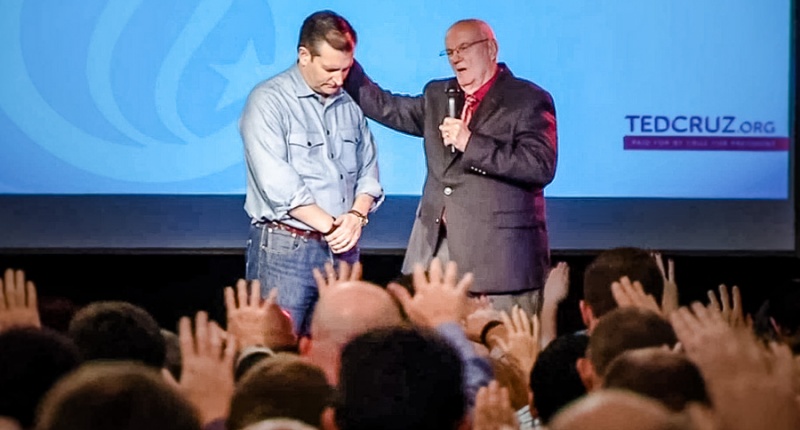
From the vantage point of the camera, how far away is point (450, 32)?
3.54 metres

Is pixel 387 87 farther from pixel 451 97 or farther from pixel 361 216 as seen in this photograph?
pixel 361 216

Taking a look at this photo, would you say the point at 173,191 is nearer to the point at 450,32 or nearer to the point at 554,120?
the point at 450,32

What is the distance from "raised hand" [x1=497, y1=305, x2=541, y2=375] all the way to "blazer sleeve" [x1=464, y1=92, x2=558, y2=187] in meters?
0.44

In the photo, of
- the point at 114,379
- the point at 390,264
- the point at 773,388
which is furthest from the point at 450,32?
the point at 114,379

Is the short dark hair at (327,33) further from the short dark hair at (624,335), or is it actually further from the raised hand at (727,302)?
the raised hand at (727,302)

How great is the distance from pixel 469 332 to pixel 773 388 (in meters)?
1.36

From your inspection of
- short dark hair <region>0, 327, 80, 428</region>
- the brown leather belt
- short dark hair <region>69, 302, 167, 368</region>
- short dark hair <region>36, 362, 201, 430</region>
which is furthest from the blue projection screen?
short dark hair <region>36, 362, 201, 430</region>

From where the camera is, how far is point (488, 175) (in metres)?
3.48

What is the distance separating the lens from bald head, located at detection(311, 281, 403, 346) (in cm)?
A: 270

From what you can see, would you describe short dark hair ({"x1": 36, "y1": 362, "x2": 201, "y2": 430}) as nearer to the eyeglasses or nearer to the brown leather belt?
the brown leather belt

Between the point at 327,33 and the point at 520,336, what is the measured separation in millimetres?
1167

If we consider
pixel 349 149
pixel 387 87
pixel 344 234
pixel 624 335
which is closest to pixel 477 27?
pixel 387 87

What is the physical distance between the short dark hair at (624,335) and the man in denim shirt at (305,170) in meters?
1.11

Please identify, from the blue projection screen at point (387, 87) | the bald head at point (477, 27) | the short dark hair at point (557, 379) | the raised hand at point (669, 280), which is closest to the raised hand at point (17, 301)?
the blue projection screen at point (387, 87)
